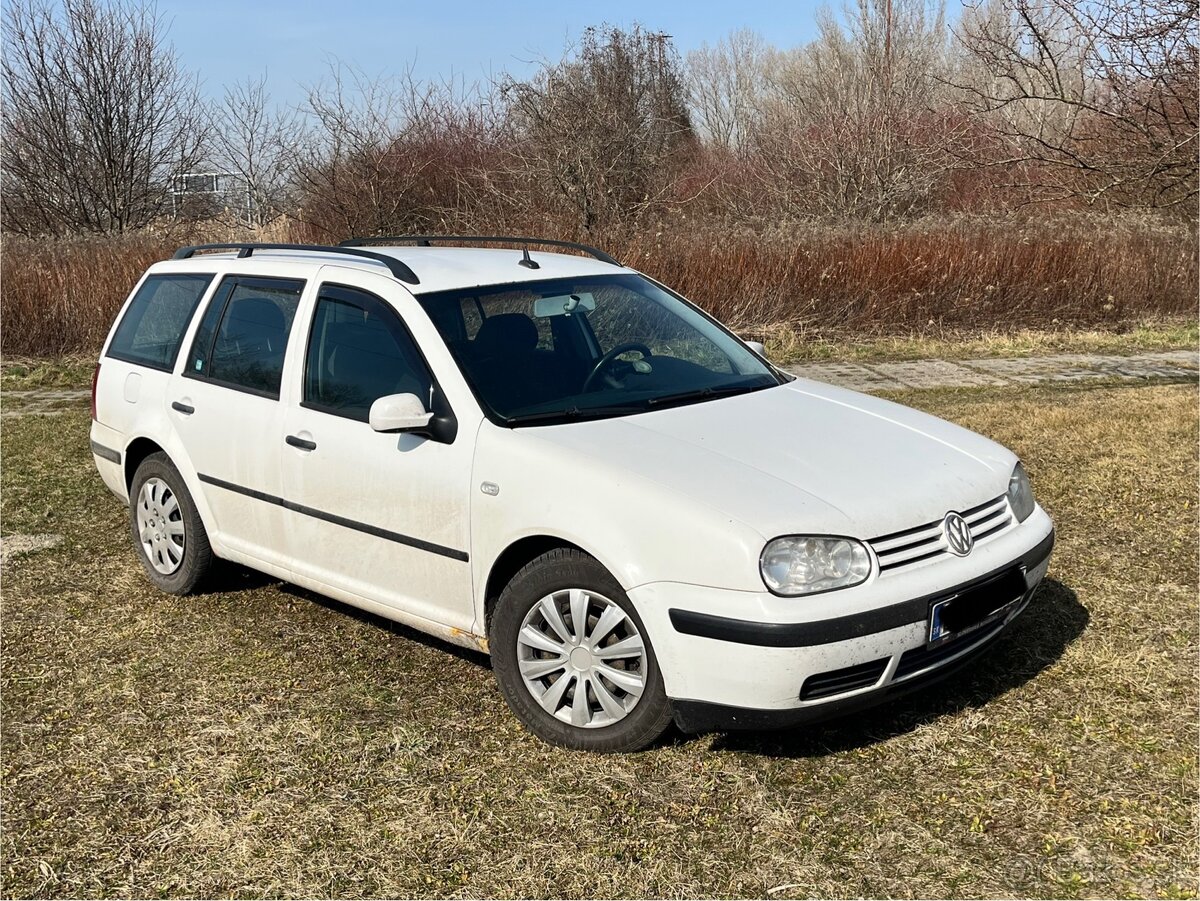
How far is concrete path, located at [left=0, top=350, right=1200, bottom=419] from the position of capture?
38.8 ft

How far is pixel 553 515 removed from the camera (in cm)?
356

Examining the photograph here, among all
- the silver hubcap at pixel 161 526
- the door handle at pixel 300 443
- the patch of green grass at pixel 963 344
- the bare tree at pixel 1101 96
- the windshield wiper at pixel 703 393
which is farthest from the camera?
the patch of green grass at pixel 963 344

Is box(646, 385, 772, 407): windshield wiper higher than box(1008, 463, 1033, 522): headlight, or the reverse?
box(646, 385, 772, 407): windshield wiper

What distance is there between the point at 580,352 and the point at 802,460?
3.77 feet

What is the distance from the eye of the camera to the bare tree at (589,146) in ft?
55.5

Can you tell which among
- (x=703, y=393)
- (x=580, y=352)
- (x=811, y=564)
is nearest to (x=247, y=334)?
(x=580, y=352)

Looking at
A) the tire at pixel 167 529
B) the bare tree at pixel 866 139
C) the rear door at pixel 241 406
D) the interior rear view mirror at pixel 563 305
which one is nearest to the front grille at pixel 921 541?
the interior rear view mirror at pixel 563 305

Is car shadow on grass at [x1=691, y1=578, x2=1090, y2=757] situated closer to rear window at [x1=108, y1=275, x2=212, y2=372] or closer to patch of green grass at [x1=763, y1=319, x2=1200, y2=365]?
rear window at [x1=108, y1=275, x2=212, y2=372]

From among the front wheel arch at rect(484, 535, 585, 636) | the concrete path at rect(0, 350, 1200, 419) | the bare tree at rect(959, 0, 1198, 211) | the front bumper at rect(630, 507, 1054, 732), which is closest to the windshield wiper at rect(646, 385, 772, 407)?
the front wheel arch at rect(484, 535, 585, 636)

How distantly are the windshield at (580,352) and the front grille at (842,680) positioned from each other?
1275mm

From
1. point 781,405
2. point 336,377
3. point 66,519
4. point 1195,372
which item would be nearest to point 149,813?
point 336,377

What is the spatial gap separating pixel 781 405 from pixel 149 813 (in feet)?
8.71

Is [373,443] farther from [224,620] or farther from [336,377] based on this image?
[224,620]

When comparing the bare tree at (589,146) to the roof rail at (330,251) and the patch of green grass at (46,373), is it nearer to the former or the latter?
the patch of green grass at (46,373)
